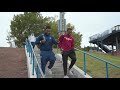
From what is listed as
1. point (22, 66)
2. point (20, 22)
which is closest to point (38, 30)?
point (20, 22)

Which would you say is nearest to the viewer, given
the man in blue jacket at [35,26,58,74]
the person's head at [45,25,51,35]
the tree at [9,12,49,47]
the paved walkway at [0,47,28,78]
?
the person's head at [45,25,51,35]

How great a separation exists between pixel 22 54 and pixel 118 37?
2255 cm

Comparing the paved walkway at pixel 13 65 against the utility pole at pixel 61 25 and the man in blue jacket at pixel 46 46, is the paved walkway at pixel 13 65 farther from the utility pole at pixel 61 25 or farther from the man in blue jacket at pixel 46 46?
the utility pole at pixel 61 25

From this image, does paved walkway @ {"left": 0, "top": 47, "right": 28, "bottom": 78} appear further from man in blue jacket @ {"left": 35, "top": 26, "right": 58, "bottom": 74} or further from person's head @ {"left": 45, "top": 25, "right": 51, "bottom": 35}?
person's head @ {"left": 45, "top": 25, "right": 51, "bottom": 35}

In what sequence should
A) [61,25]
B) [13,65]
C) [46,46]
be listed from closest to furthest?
[46,46], [13,65], [61,25]

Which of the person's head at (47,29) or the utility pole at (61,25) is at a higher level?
the utility pole at (61,25)

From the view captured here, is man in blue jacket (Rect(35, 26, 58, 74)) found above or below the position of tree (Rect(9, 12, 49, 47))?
below

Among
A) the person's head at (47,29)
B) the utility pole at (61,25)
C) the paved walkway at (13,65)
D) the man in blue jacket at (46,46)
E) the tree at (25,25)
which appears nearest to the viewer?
the person's head at (47,29)

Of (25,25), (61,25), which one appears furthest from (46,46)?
(25,25)

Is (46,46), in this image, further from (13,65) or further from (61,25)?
(61,25)

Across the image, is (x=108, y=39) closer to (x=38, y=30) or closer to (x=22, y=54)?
(x=38, y=30)

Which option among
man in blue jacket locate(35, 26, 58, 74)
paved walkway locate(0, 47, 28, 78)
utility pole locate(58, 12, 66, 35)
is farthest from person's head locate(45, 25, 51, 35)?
utility pole locate(58, 12, 66, 35)

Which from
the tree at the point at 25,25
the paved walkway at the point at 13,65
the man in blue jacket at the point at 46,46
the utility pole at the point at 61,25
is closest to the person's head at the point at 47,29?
the man in blue jacket at the point at 46,46
